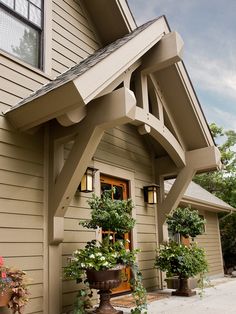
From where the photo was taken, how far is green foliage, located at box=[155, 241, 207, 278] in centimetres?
580

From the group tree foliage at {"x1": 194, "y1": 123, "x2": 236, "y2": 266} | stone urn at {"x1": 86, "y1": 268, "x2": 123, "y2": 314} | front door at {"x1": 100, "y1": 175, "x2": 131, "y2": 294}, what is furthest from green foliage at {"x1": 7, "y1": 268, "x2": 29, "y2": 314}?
tree foliage at {"x1": 194, "y1": 123, "x2": 236, "y2": 266}

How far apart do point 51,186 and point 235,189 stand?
13885 mm

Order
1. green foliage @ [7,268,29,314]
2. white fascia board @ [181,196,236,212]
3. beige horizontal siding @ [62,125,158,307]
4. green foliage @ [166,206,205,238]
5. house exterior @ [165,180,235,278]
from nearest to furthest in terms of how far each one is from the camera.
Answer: green foliage @ [7,268,29,314], beige horizontal siding @ [62,125,158,307], green foliage @ [166,206,205,238], white fascia board @ [181,196,236,212], house exterior @ [165,180,235,278]

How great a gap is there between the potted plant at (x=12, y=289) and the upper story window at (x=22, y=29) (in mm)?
2735

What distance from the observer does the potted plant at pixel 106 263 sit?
411 cm

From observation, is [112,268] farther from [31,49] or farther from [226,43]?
[226,43]

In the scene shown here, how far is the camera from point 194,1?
40.0 ft

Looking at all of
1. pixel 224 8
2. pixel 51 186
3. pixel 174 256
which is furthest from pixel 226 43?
pixel 51 186

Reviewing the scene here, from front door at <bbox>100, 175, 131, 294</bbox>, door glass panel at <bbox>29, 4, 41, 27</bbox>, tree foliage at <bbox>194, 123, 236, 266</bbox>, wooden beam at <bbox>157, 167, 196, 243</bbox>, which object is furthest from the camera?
tree foliage at <bbox>194, 123, 236, 266</bbox>

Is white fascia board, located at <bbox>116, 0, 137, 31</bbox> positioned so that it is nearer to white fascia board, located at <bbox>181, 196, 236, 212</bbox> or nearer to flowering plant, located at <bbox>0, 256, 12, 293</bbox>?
white fascia board, located at <bbox>181, 196, 236, 212</bbox>

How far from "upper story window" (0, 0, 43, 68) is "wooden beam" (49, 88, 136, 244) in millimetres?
1295

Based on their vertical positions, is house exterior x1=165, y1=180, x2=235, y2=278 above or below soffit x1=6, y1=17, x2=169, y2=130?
below

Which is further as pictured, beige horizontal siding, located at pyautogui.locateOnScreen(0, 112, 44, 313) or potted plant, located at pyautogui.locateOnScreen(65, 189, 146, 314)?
potted plant, located at pyautogui.locateOnScreen(65, 189, 146, 314)

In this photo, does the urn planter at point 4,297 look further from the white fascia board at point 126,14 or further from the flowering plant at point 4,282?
the white fascia board at point 126,14
